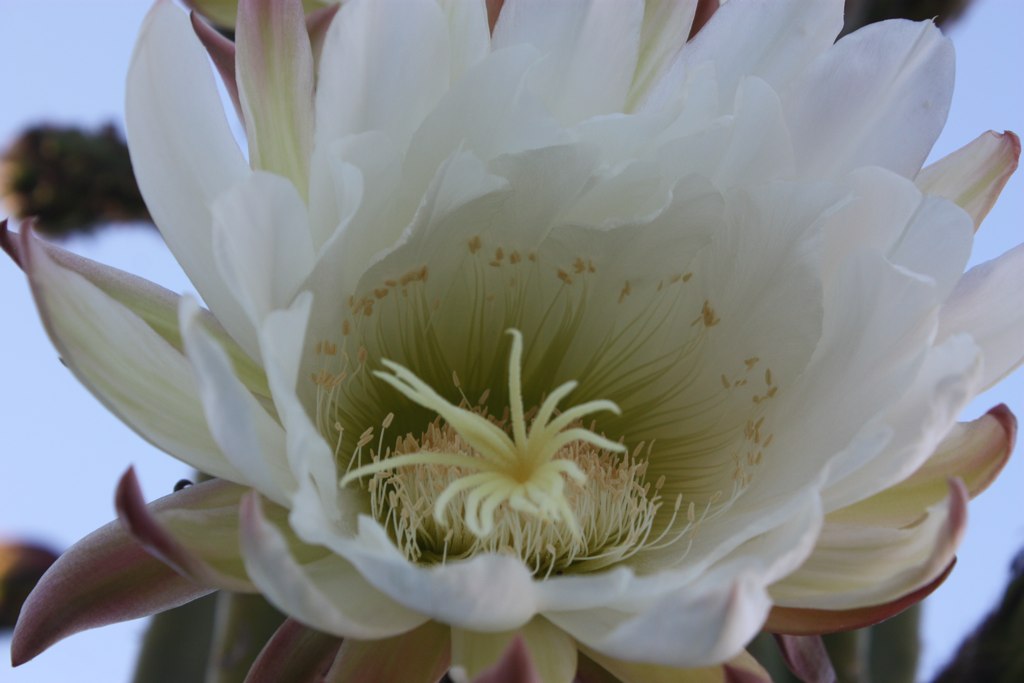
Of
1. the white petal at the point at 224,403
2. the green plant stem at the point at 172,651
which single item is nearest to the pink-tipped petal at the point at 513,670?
the white petal at the point at 224,403

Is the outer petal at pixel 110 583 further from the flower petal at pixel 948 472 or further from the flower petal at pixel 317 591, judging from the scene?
the flower petal at pixel 948 472

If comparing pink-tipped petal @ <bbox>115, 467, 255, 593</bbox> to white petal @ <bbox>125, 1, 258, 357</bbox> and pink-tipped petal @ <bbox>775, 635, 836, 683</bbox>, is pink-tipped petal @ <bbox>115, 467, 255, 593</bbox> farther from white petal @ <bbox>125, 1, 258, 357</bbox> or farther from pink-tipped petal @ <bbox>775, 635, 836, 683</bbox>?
pink-tipped petal @ <bbox>775, 635, 836, 683</bbox>

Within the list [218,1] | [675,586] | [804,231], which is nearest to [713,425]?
[804,231]

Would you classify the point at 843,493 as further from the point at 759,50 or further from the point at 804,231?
the point at 759,50

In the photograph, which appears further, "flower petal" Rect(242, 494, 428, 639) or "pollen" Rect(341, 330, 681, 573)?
"pollen" Rect(341, 330, 681, 573)

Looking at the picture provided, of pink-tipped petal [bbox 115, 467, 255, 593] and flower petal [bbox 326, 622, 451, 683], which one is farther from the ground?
pink-tipped petal [bbox 115, 467, 255, 593]

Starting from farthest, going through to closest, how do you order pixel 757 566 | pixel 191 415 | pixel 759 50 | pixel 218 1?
pixel 218 1
pixel 759 50
pixel 191 415
pixel 757 566

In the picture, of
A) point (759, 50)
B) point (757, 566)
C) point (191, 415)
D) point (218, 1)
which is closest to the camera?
point (757, 566)

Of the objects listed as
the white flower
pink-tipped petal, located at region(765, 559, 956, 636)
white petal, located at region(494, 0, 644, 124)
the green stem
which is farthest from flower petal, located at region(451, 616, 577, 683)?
white petal, located at region(494, 0, 644, 124)
